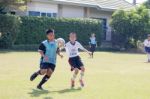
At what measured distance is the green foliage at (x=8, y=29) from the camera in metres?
29.8

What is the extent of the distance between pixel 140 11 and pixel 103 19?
4.69m

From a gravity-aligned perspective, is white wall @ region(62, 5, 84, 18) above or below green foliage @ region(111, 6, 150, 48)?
above

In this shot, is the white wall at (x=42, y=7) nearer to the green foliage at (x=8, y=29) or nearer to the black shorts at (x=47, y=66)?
the green foliage at (x=8, y=29)

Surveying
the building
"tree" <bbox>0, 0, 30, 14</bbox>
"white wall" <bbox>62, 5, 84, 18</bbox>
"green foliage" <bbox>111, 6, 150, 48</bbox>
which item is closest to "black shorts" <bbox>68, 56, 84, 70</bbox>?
"tree" <bbox>0, 0, 30, 14</bbox>

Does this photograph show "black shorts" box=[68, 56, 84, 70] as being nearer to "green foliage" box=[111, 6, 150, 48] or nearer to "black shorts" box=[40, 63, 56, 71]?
"black shorts" box=[40, 63, 56, 71]

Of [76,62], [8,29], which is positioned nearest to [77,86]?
A: [76,62]

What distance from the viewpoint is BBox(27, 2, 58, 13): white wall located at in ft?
117

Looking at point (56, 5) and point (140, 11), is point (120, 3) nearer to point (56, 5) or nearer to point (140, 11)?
point (140, 11)

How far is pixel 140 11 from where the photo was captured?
39094 mm

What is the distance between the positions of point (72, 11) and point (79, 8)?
91 cm

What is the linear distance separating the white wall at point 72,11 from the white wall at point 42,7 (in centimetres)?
122

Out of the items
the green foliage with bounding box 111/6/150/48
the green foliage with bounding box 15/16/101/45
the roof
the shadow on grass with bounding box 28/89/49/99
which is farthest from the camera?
the roof

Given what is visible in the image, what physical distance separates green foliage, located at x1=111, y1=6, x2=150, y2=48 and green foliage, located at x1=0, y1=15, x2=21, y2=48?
10.9 metres

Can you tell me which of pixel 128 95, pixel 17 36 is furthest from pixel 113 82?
pixel 17 36
